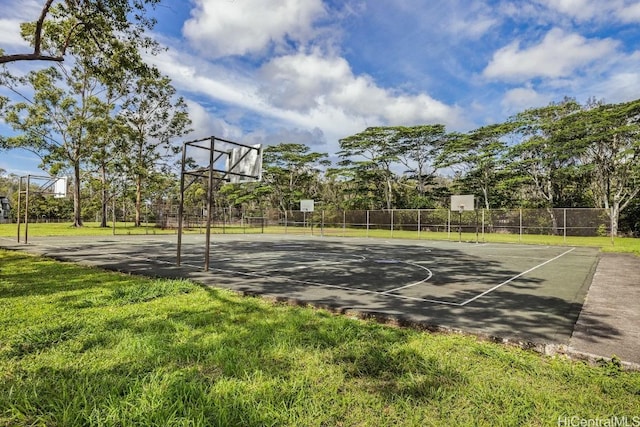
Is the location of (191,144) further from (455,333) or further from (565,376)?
(565,376)

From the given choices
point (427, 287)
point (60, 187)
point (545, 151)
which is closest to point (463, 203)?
point (545, 151)

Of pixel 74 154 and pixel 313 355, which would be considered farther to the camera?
pixel 74 154

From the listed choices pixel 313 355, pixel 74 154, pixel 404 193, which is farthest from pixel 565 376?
pixel 404 193

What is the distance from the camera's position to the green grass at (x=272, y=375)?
6.79 feet

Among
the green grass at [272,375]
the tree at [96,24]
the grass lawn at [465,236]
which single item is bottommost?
the grass lawn at [465,236]

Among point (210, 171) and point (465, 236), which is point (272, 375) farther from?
point (465, 236)

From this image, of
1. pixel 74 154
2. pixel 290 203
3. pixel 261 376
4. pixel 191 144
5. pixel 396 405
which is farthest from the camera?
pixel 290 203

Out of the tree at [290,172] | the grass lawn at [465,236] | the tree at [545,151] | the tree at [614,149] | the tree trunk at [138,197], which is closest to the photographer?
the grass lawn at [465,236]

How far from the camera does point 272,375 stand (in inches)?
100

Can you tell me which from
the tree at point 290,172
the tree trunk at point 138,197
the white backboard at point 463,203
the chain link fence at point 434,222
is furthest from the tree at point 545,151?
the tree trunk at point 138,197

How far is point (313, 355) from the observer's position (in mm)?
2932

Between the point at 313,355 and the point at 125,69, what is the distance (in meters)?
10.9

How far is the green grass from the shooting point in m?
2.07

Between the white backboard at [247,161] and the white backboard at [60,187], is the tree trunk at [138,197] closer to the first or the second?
the white backboard at [60,187]
